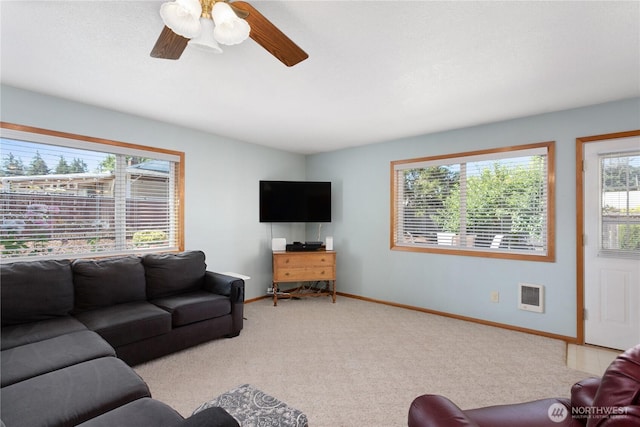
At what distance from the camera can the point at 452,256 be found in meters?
3.79

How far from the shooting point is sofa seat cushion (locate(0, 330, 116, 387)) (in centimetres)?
159

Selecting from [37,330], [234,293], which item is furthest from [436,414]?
[37,330]

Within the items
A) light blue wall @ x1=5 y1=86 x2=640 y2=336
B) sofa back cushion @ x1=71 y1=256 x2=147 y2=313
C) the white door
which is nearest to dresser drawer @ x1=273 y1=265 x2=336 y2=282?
light blue wall @ x1=5 y1=86 x2=640 y2=336

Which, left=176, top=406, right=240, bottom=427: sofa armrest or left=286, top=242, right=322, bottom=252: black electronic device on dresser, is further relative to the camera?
left=286, top=242, right=322, bottom=252: black electronic device on dresser

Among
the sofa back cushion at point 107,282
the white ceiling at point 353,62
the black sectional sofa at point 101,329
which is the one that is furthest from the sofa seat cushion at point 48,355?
the white ceiling at point 353,62

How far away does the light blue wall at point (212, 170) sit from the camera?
109 inches

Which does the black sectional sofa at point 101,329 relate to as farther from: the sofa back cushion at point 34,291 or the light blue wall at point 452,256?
the light blue wall at point 452,256

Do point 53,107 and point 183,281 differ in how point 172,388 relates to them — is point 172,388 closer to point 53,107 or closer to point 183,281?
point 183,281

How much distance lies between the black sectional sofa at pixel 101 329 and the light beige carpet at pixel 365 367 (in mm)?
327

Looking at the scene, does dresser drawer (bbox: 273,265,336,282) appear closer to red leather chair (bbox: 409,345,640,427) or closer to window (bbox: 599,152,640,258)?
window (bbox: 599,152,640,258)

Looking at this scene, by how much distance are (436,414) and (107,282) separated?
2.82 m

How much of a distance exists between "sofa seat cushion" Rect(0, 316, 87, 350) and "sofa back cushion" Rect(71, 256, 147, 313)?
239 millimetres

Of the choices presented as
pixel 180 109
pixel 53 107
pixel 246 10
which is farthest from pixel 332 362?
pixel 53 107

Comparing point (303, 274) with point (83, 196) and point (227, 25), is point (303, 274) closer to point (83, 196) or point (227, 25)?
point (83, 196)
